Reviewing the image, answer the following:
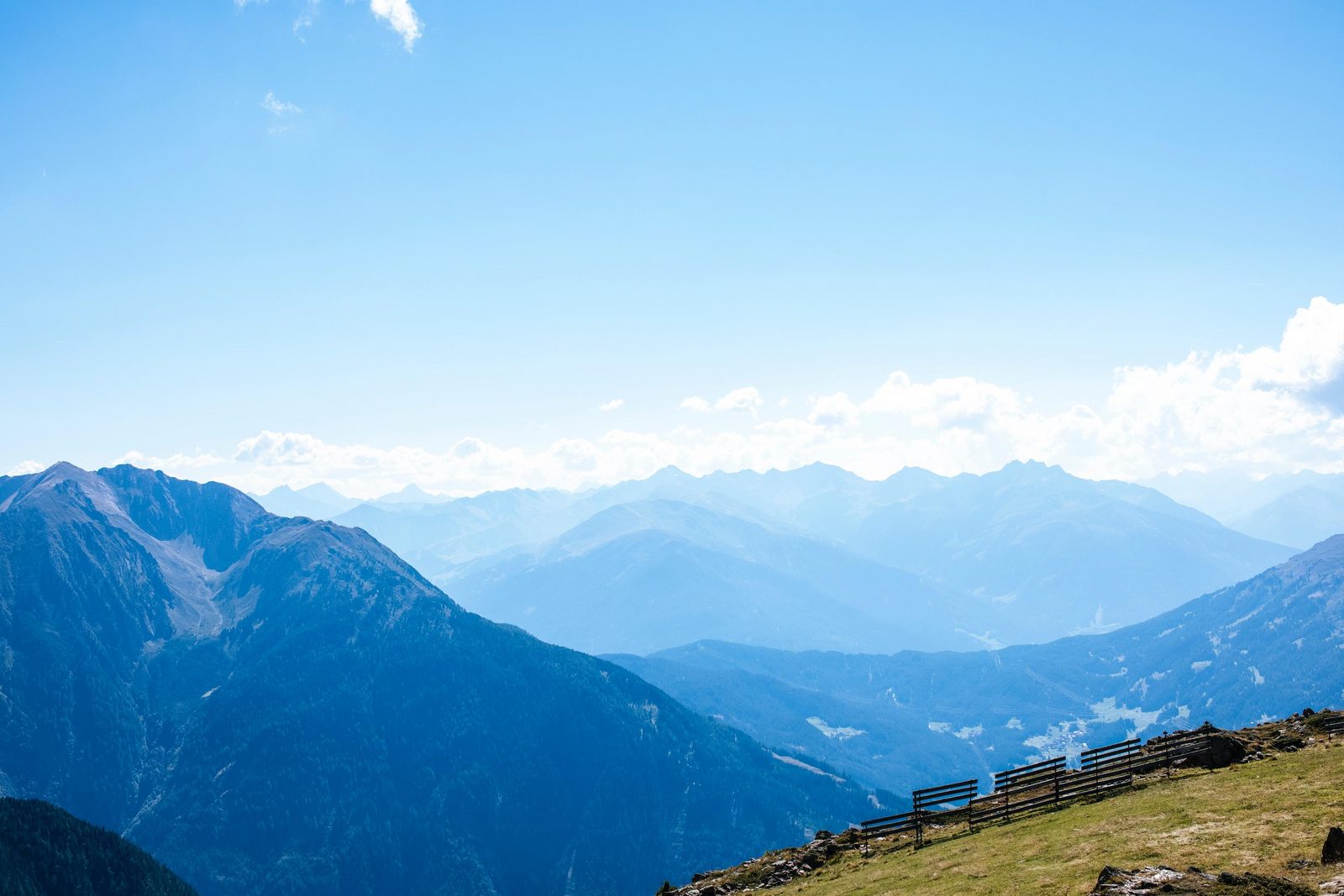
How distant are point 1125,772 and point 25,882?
246574 mm

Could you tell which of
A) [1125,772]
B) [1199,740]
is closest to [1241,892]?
[1125,772]

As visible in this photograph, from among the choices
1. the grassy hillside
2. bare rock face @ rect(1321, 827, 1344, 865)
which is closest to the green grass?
the grassy hillside

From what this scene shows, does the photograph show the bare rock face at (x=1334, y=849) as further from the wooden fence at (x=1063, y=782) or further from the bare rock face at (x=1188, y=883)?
the wooden fence at (x=1063, y=782)

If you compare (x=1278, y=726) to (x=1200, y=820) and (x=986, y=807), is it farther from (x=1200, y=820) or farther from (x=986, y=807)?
(x=1200, y=820)

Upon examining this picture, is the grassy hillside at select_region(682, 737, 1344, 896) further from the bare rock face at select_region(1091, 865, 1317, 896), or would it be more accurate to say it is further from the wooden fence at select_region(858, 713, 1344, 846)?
the wooden fence at select_region(858, 713, 1344, 846)

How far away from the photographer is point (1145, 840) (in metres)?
37.1

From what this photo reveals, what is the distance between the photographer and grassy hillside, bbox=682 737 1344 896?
108ft

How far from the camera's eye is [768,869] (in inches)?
2276

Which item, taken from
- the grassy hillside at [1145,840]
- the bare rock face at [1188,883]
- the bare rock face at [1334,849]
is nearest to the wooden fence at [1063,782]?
the grassy hillside at [1145,840]

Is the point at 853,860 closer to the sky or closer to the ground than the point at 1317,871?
closer to the ground

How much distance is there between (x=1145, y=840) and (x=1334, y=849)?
31.4 feet

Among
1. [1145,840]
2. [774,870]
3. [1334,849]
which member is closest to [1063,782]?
[1145,840]

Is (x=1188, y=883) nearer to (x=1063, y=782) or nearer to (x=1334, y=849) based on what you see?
(x=1334, y=849)

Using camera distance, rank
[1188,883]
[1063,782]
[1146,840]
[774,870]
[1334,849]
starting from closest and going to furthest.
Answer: [1188,883] → [1334,849] → [1146,840] → [1063,782] → [774,870]
